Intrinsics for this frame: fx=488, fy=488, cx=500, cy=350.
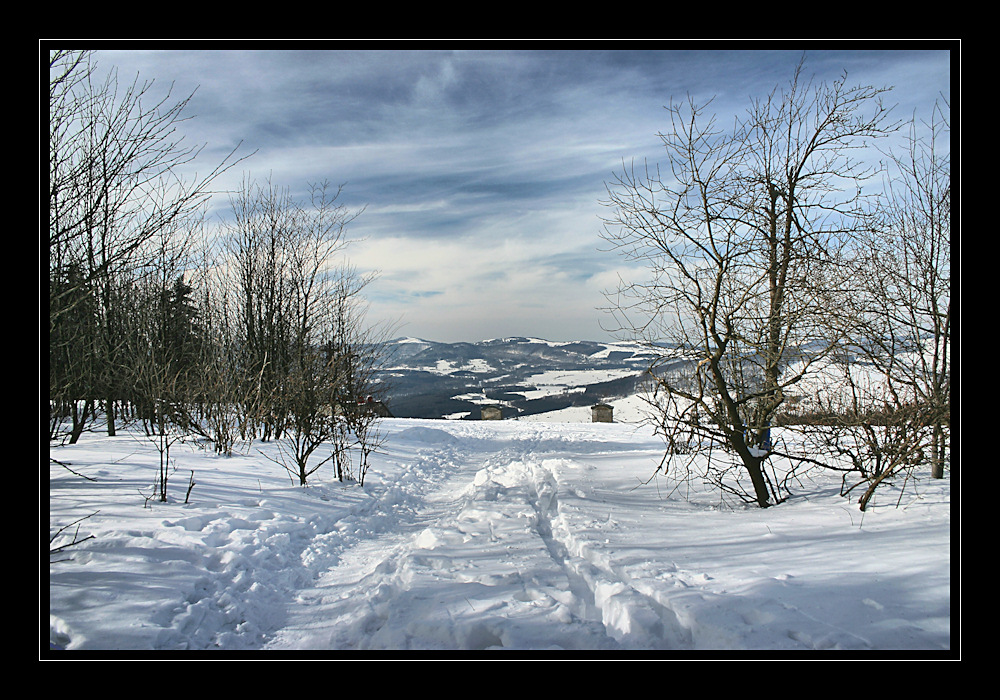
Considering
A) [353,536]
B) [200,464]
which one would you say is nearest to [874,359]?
[353,536]

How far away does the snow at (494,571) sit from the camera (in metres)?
2.87

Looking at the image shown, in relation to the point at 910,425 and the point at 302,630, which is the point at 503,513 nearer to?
the point at 302,630

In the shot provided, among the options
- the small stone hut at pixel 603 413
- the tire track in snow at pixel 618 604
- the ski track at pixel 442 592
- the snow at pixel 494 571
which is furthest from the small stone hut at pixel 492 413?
the tire track in snow at pixel 618 604

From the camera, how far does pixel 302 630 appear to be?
326 cm

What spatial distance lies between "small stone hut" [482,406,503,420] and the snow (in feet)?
70.7

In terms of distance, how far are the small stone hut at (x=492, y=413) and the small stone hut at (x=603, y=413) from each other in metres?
5.57

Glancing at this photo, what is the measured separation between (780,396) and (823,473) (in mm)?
1739

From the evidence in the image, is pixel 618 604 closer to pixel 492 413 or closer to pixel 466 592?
pixel 466 592

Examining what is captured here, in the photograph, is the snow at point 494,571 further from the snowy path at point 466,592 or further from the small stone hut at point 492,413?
the small stone hut at point 492,413

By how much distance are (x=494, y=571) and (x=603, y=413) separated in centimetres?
2296

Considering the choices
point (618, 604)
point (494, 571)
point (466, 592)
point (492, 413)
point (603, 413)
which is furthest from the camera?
point (492, 413)

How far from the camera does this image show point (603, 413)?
2620cm

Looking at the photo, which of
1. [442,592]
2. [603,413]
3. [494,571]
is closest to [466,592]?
[442,592]

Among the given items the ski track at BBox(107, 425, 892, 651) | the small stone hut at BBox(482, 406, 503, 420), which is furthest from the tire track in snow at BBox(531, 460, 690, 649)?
the small stone hut at BBox(482, 406, 503, 420)
